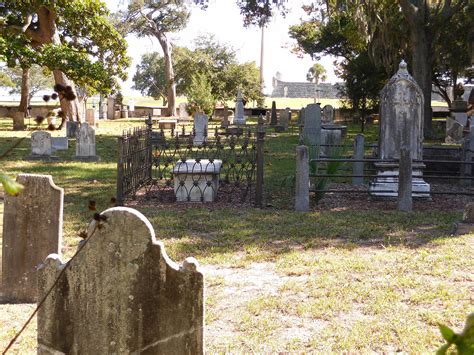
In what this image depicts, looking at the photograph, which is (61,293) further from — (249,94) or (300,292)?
(249,94)

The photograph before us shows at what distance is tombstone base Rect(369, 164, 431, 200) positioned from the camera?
11.9 metres

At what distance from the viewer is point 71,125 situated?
2761cm

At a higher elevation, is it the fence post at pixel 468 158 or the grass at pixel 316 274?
the fence post at pixel 468 158

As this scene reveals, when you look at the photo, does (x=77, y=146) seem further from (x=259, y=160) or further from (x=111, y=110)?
(x=111, y=110)

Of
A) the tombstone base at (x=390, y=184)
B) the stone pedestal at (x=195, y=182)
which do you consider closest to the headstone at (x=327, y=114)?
the tombstone base at (x=390, y=184)

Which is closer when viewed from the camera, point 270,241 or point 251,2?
point 270,241

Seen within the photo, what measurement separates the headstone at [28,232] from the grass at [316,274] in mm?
230

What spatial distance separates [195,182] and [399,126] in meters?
3.87

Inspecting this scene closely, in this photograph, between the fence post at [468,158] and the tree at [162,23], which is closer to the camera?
the fence post at [468,158]

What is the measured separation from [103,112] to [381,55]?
23.4 metres

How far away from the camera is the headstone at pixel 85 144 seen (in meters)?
18.5

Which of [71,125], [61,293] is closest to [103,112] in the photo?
[71,125]

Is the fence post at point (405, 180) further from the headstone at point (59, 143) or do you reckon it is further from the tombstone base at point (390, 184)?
the headstone at point (59, 143)

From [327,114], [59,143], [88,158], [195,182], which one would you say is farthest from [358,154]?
[327,114]
